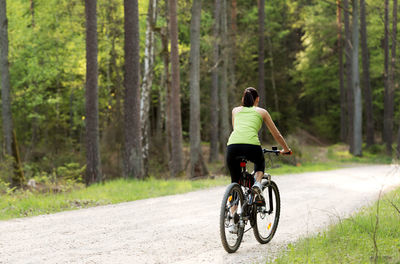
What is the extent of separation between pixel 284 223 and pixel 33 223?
4514 mm

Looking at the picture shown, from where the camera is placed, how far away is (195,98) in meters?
20.4

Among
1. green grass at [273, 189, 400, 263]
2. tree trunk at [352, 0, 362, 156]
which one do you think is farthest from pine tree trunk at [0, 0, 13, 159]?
tree trunk at [352, 0, 362, 156]

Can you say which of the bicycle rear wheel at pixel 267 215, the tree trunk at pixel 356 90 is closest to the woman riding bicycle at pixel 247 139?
the bicycle rear wheel at pixel 267 215

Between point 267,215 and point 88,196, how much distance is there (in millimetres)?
5988

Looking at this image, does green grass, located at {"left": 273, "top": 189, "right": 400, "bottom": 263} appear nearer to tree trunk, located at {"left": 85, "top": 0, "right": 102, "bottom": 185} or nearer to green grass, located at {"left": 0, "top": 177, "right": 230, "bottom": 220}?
green grass, located at {"left": 0, "top": 177, "right": 230, "bottom": 220}

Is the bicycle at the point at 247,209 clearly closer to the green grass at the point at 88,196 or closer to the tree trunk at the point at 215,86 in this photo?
the green grass at the point at 88,196

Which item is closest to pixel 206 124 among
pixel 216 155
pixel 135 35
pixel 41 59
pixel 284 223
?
pixel 216 155

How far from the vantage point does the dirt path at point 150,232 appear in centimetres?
588

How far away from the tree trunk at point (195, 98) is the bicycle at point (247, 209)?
13.0 metres

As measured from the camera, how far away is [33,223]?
8.12m

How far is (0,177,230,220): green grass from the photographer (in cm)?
971

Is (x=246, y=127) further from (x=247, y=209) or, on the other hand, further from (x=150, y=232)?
(x=150, y=232)

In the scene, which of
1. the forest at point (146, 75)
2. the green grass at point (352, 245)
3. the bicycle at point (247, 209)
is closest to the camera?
the green grass at point (352, 245)

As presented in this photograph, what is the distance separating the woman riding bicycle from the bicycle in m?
0.09
